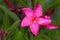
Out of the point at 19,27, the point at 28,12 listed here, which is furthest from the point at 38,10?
the point at 19,27

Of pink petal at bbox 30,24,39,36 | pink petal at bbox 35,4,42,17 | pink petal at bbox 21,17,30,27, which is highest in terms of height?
pink petal at bbox 35,4,42,17

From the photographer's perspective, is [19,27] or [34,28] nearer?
[34,28]

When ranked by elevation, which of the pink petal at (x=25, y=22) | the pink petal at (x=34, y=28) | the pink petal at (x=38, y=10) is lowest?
the pink petal at (x=34, y=28)

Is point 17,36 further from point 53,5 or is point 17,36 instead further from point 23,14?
point 53,5

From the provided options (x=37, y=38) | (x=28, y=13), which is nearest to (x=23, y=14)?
(x=28, y=13)

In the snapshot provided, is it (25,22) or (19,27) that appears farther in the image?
(19,27)

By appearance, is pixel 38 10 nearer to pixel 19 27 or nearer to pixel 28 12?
pixel 28 12

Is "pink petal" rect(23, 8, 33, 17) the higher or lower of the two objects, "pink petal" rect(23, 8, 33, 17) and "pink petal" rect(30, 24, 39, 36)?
the higher

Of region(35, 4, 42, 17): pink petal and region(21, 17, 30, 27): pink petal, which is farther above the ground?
region(35, 4, 42, 17): pink petal

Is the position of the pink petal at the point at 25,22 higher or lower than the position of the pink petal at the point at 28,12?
lower
